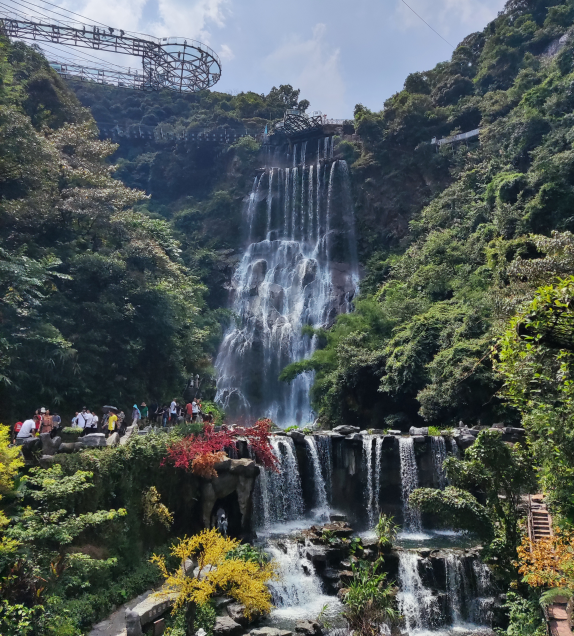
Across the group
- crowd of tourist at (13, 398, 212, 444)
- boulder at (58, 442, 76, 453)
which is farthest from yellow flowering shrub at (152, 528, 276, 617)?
crowd of tourist at (13, 398, 212, 444)

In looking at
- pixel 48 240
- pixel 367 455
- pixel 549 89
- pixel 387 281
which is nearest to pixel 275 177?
pixel 387 281

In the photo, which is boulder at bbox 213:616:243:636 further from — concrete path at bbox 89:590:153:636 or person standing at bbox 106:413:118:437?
person standing at bbox 106:413:118:437

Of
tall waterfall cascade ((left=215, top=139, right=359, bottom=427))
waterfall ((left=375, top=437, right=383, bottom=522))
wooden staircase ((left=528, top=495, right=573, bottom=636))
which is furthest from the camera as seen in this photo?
tall waterfall cascade ((left=215, top=139, right=359, bottom=427))

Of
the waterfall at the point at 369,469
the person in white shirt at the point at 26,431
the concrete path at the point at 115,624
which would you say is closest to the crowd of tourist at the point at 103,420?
the person in white shirt at the point at 26,431

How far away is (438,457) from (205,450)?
31.1ft

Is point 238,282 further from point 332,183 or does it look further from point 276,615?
point 276,615

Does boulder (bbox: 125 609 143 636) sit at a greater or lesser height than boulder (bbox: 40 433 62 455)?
lesser

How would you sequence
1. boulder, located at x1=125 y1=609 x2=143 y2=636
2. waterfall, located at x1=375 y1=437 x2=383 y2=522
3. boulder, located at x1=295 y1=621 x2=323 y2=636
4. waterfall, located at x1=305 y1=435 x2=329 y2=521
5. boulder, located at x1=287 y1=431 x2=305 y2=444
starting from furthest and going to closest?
boulder, located at x1=287 y1=431 x2=305 y2=444 → waterfall, located at x1=305 y1=435 x2=329 y2=521 → waterfall, located at x1=375 y1=437 x2=383 y2=522 → boulder, located at x1=295 y1=621 x2=323 y2=636 → boulder, located at x1=125 y1=609 x2=143 y2=636

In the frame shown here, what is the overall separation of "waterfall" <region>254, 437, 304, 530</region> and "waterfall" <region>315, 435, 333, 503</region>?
1.31 meters

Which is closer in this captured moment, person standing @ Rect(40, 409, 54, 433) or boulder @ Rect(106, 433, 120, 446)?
person standing @ Rect(40, 409, 54, 433)

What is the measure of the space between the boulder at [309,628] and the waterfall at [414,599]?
8.41 feet

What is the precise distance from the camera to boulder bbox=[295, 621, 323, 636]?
458 inches

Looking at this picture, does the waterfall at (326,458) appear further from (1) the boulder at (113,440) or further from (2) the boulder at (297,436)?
(1) the boulder at (113,440)

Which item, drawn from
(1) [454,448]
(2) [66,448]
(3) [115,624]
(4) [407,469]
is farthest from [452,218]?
(3) [115,624]
